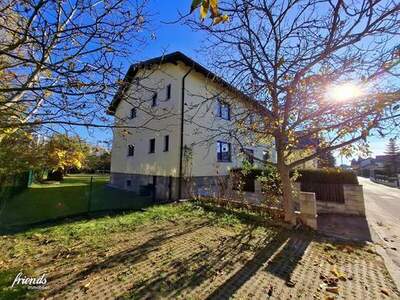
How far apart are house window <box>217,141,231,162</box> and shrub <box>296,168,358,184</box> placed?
5063mm

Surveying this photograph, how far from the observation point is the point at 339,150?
21.2 feet

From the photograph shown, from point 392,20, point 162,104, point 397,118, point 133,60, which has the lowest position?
point 397,118

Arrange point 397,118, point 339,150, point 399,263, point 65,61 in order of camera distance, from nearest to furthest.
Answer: point 65,61
point 399,263
point 397,118
point 339,150

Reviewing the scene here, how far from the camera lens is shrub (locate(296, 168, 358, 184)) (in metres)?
9.64

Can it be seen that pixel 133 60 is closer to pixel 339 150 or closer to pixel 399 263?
pixel 339 150

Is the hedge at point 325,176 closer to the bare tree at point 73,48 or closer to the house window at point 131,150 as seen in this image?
the bare tree at point 73,48

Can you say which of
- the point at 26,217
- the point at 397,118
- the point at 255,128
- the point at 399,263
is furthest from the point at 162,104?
the point at 399,263

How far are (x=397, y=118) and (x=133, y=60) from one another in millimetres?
6059

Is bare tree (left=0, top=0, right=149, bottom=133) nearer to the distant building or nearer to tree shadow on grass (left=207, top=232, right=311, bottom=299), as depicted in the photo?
tree shadow on grass (left=207, top=232, right=311, bottom=299)

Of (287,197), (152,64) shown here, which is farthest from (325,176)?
(152,64)

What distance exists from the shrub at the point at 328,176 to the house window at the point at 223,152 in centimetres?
506

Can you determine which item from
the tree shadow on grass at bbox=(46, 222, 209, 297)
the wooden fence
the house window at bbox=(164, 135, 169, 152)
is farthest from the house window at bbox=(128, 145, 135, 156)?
the wooden fence

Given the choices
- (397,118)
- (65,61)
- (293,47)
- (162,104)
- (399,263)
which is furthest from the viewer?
(162,104)

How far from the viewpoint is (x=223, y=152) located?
15.0m
